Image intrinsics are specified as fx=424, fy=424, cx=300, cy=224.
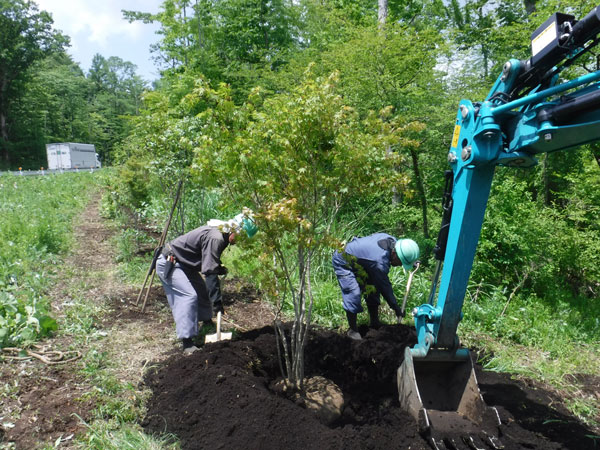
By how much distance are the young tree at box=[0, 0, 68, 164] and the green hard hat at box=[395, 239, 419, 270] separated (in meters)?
46.4

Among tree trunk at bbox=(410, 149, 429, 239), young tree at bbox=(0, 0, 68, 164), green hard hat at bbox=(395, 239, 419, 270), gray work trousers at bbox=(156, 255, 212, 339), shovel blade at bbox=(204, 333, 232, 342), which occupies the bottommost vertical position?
shovel blade at bbox=(204, 333, 232, 342)

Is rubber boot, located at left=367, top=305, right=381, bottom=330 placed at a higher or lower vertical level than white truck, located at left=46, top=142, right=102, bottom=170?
lower

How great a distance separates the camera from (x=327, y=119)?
3309mm

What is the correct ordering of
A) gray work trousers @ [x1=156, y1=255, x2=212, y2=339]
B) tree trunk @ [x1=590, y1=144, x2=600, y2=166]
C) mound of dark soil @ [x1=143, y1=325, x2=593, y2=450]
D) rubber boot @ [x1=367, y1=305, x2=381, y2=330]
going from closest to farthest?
mound of dark soil @ [x1=143, y1=325, x2=593, y2=450], gray work trousers @ [x1=156, y1=255, x2=212, y2=339], rubber boot @ [x1=367, y1=305, x2=381, y2=330], tree trunk @ [x1=590, y1=144, x2=600, y2=166]

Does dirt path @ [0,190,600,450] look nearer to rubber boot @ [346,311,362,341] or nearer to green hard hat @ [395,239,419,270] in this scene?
rubber boot @ [346,311,362,341]

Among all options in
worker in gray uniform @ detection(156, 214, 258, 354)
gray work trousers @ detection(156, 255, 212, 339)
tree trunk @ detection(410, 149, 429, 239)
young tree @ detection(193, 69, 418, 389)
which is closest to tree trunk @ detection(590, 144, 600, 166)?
tree trunk @ detection(410, 149, 429, 239)

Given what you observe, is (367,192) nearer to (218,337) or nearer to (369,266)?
(369,266)

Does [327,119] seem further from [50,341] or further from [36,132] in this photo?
[36,132]

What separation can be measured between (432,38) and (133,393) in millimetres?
7522

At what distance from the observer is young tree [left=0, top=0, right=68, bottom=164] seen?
39.2m

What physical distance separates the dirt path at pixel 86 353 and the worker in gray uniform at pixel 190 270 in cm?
35

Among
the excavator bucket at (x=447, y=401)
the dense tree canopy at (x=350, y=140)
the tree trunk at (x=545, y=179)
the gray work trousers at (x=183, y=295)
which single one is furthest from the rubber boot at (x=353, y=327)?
the tree trunk at (x=545, y=179)

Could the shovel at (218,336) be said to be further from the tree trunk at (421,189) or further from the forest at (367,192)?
the tree trunk at (421,189)

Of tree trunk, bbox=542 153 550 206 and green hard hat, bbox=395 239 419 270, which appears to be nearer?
green hard hat, bbox=395 239 419 270
